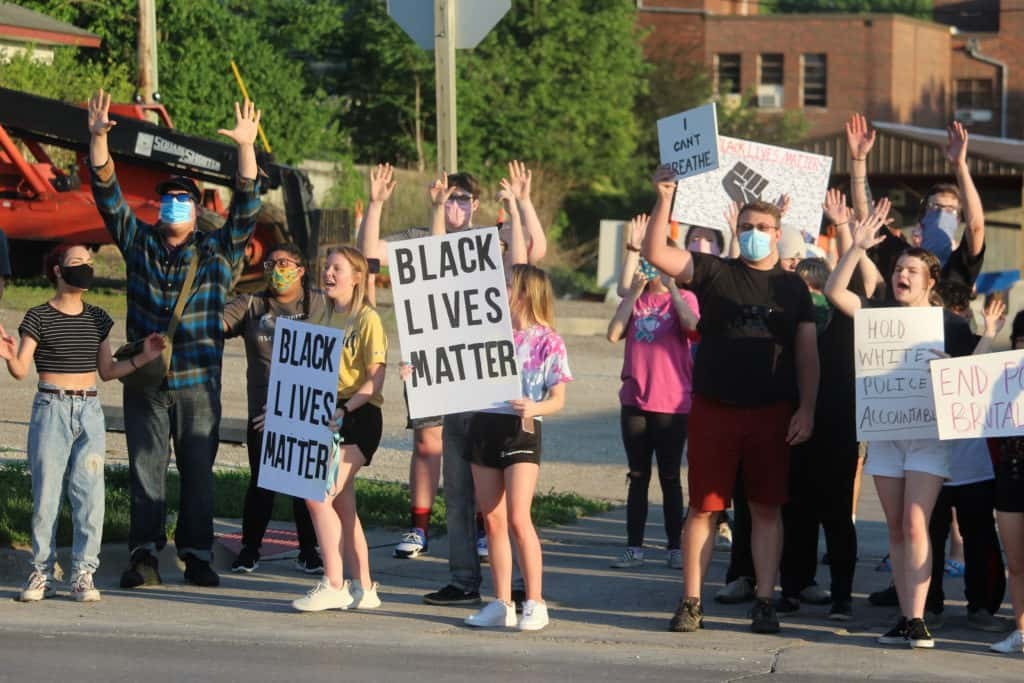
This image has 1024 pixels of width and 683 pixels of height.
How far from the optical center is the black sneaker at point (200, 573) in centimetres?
905

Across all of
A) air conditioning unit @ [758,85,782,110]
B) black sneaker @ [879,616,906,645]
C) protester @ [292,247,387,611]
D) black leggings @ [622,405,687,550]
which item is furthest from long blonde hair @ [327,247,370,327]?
air conditioning unit @ [758,85,782,110]

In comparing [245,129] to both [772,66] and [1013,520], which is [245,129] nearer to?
[1013,520]

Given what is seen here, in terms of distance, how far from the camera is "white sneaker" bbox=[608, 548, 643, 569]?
390 inches

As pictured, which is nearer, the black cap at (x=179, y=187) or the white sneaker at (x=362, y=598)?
the white sneaker at (x=362, y=598)

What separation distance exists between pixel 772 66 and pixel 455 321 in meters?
55.9

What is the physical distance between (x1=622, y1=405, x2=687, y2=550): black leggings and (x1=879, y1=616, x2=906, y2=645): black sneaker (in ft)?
6.93

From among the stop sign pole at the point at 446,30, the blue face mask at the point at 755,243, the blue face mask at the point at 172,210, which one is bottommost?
the blue face mask at the point at 755,243

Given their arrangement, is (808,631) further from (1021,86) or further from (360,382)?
(1021,86)

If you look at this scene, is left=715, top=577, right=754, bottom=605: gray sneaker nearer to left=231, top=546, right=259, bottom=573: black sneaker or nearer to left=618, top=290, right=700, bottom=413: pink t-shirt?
left=618, top=290, right=700, bottom=413: pink t-shirt

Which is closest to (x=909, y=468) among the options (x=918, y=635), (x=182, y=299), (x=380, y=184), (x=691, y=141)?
(x=918, y=635)

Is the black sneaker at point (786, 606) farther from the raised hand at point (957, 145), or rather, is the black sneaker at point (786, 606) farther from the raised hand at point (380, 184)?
the raised hand at point (380, 184)

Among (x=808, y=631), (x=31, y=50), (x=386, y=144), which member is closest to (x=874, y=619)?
(x=808, y=631)

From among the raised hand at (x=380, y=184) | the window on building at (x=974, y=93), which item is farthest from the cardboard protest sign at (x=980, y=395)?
the window on building at (x=974, y=93)

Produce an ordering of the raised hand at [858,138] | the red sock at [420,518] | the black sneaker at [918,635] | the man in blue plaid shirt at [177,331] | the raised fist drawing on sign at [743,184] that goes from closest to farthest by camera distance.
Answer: the black sneaker at [918,635]
the man in blue plaid shirt at [177,331]
the raised hand at [858,138]
the red sock at [420,518]
the raised fist drawing on sign at [743,184]
